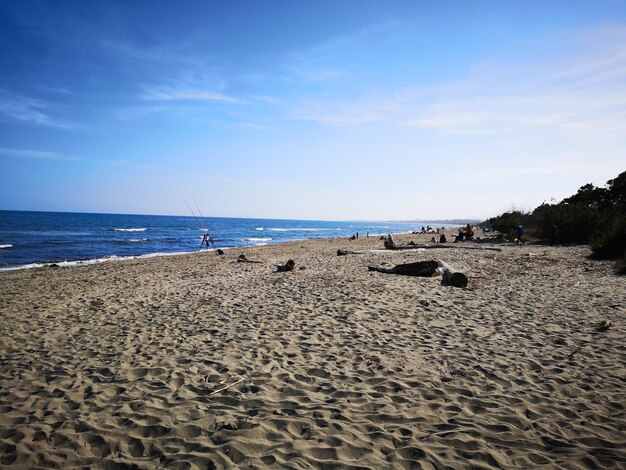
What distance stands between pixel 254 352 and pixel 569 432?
14.3ft

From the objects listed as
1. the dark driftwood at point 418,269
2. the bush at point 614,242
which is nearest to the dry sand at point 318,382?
the dark driftwood at point 418,269

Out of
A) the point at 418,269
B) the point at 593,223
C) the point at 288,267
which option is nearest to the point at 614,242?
the point at 593,223

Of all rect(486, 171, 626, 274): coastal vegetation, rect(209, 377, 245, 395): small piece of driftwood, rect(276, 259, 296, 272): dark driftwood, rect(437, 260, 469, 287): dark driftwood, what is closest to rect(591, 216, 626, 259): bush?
rect(486, 171, 626, 274): coastal vegetation

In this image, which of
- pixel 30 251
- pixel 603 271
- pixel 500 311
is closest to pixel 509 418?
pixel 500 311

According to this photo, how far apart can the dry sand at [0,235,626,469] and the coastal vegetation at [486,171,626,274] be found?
9577mm

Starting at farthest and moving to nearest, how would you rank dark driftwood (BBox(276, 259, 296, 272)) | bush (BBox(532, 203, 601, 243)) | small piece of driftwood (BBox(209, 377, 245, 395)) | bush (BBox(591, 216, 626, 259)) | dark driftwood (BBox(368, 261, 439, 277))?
1. bush (BBox(532, 203, 601, 243))
2. bush (BBox(591, 216, 626, 259))
3. dark driftwood (BBox(276, 259, 296, 272))
4. dark driftwood (BBox(368, 261, 439, 277))
5. small piece of driftwood (BBox(209, 377, 245, 395))

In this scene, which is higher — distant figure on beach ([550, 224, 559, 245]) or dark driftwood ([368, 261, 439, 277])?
distant figure on beach ([550, 224, 559, 245])

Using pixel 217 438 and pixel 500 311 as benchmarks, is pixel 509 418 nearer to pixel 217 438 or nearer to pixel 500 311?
pixel 217 438

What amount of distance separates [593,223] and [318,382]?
28.6m

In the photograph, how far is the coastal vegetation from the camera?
16.4 m

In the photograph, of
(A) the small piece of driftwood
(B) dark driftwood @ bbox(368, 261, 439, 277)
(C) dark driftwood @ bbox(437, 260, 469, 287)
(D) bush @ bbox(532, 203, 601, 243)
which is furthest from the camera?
(D) bush @ bbox(532, 203, 601, 243)

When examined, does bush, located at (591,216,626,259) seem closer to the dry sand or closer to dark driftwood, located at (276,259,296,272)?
the dry sand

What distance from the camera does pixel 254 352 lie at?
19.0ft

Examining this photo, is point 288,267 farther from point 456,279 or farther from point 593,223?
point 593,223
